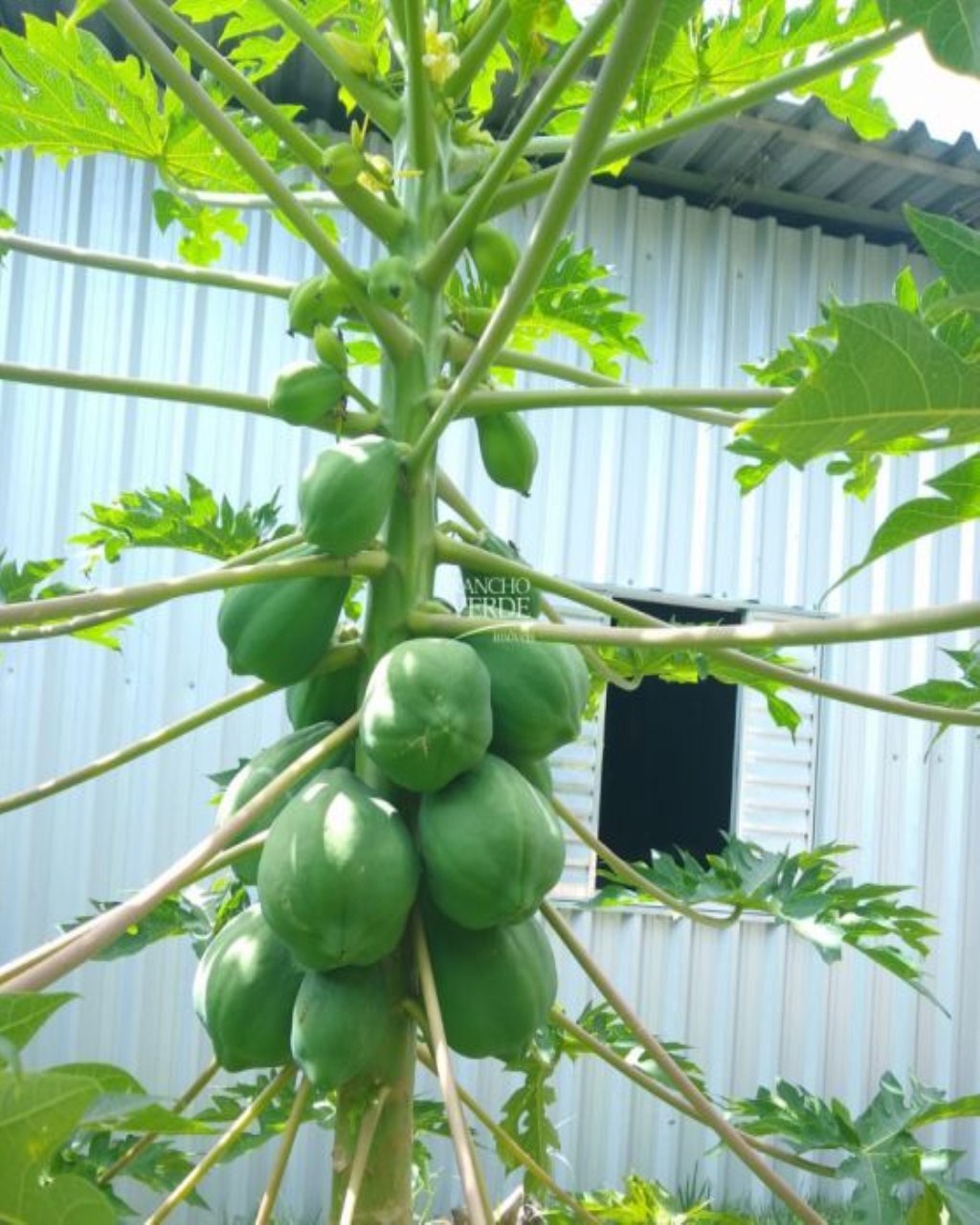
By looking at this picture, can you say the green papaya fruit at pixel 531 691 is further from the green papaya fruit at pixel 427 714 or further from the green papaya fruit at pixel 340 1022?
the green papaya fruit at pixel 340 1022

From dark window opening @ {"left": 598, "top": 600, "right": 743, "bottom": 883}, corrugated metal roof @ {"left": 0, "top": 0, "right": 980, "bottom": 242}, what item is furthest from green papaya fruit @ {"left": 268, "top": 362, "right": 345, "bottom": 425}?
dark window opening @ {"left": 598, "top": 600, "right": 743, "bottom": 883}

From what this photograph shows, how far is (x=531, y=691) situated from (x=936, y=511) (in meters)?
0.38

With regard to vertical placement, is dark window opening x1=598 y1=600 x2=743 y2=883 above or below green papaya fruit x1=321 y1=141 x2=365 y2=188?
below

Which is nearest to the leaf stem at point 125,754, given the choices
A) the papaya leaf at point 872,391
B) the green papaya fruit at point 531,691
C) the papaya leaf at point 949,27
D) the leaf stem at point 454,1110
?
the green papaya fruit at point 531,691

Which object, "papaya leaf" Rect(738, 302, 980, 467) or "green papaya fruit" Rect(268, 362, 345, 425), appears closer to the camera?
"papaya leaf" Rect(738, 302, 980, 467)

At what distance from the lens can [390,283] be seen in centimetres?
136

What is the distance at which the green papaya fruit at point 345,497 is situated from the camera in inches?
48.9

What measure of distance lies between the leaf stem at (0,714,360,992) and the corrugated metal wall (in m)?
3.11

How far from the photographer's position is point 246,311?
4.50 metres

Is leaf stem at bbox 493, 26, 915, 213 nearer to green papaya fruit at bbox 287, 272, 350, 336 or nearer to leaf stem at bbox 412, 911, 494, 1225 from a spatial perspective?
green papaya fruit at bbox 287, 272, 350, 336

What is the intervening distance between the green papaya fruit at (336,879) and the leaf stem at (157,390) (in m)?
0.41

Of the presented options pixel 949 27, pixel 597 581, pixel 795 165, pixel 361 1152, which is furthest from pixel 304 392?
pixel 795 165

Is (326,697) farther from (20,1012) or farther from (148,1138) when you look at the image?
(20,1012)

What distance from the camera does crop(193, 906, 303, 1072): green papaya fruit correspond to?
126cm
